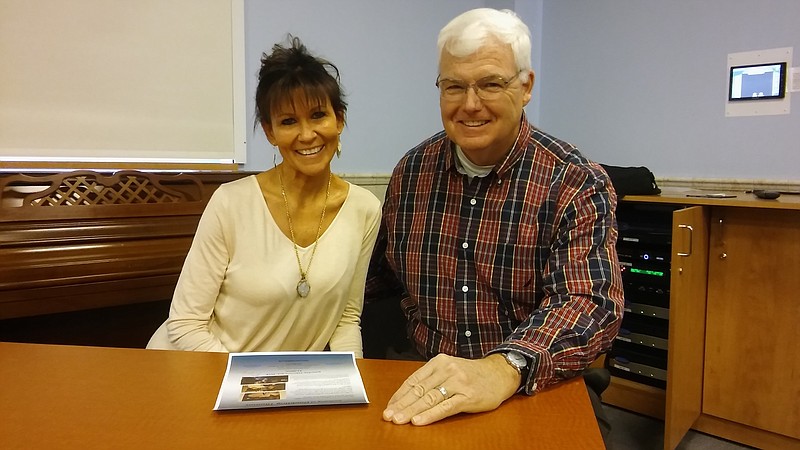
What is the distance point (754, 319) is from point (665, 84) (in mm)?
1363

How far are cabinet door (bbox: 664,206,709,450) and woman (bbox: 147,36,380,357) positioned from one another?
1.25 meters

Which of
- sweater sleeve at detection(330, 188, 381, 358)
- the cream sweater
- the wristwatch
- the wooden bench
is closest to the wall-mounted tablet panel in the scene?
sweater sleeve at detection(330, 188, 381, 358)

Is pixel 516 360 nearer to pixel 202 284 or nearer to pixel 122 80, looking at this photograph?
pixel 202 284

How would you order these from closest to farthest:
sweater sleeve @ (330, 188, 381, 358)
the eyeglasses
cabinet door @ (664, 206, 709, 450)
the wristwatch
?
the wristwatch < the eyeglasses < sweater sleeve @ (330, 188, 381, 358) < cabinet door @ (664, 206, 709, 450)

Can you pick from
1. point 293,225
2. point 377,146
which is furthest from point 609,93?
point 293,225

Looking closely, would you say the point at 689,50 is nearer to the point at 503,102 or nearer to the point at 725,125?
the point at 725,125

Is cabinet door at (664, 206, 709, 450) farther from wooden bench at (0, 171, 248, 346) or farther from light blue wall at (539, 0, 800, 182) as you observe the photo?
wooden bench at (0, 171, 248, 346)

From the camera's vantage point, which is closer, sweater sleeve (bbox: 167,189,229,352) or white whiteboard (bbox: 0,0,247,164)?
sweater sleeve (bbox: 167,189,229,352)

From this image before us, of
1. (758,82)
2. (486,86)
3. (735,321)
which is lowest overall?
(735,321)

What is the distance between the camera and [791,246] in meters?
2.18

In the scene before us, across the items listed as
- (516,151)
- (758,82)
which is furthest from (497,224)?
(758,82)

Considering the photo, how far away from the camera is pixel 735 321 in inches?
91.6

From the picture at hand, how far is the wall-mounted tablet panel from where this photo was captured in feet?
8.71

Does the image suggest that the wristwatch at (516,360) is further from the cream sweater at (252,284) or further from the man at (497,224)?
the cream sweater at (252,284)
